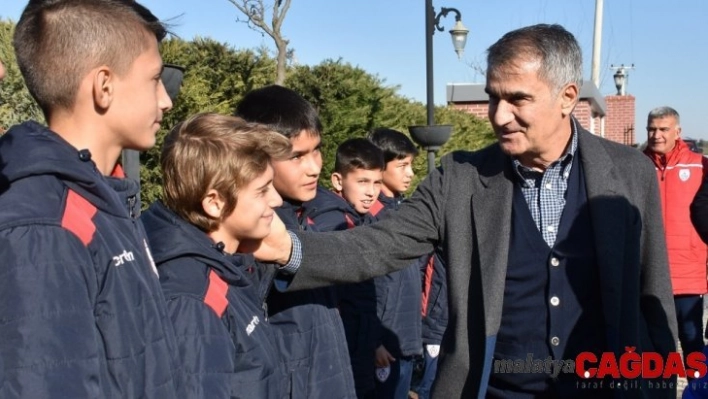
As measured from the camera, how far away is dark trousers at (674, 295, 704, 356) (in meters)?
7.01

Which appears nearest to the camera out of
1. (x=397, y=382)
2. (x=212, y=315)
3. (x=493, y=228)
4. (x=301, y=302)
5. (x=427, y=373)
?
(x=212, y=315)

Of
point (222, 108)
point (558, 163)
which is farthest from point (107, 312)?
point (222, 108)

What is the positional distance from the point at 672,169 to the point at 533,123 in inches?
190

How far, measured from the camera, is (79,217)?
5.81 ft

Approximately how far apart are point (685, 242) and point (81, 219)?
20.9 ft

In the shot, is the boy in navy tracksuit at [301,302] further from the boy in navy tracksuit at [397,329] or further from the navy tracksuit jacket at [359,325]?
the boy in navy tracksuit at [397,329]

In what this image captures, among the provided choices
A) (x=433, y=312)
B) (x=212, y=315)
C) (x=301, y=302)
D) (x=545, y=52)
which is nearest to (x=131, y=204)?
(x=212, y=315)

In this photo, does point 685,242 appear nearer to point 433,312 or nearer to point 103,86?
point 433,312

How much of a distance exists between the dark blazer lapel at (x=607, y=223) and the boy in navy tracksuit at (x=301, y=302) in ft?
3.21

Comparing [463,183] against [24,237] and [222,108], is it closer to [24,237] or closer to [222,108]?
[24,237]

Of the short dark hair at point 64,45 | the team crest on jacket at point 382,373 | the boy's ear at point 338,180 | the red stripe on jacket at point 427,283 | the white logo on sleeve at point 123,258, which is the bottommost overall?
the team crest on jacket at point 382,373

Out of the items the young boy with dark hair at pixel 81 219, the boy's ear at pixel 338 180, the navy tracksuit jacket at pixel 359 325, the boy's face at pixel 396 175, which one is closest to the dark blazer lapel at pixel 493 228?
the young boy with dark hair at pixel 81 219

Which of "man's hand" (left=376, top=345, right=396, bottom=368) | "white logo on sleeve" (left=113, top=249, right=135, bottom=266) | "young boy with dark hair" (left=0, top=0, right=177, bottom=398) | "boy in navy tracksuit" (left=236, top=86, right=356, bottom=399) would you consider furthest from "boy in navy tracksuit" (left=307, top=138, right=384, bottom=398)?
"white logo on sleeve" (left=113, top=249, right=135, bottom=266)

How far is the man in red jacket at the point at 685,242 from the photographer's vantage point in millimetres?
7027
